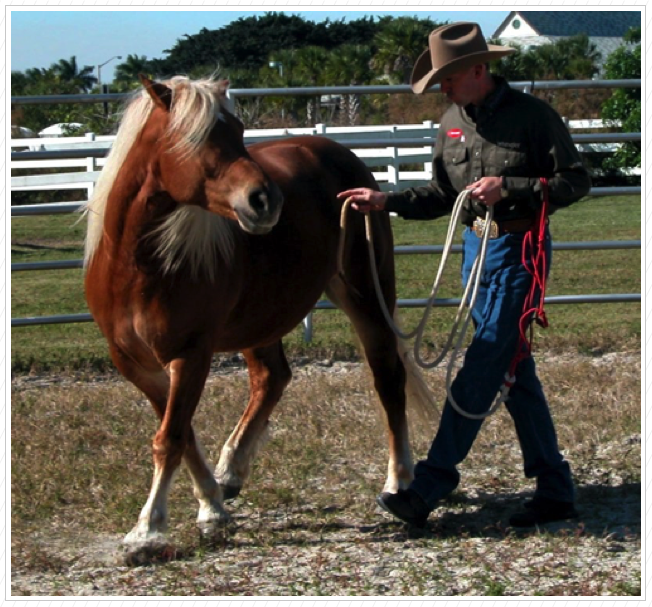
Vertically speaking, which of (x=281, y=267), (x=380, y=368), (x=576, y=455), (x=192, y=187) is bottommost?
(x=576, y=455)

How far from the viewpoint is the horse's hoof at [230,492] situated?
4824 mm

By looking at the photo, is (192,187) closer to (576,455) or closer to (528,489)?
(528,489)

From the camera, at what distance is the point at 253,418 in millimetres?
5094

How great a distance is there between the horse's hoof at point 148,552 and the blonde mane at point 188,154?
104 cm

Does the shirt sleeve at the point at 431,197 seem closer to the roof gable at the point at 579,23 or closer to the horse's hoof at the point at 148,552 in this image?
the horse's hoof at the point at 148,552

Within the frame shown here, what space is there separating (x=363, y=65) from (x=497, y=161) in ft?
109

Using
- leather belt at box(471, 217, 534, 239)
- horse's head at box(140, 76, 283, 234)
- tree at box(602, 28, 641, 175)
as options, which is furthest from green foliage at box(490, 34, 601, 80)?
horse's head at box(140, 76, 283, 234)

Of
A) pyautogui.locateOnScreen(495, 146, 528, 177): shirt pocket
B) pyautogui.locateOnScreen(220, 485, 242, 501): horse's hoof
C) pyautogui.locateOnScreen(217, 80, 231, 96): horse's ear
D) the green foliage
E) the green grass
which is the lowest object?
the green grass

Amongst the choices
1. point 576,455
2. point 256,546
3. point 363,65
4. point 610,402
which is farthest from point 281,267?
point 363,65

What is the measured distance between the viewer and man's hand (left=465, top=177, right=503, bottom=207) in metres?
4.03

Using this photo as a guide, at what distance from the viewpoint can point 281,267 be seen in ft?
15.1

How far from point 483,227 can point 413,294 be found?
5277 millimetres

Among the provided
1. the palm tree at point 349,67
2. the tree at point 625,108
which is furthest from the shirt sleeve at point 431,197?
the palm tree at point 349,67

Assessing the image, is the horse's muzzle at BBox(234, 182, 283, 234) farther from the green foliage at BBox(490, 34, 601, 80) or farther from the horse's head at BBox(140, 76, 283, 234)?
the green foliage at BBox(490, 34, 601, 80)
